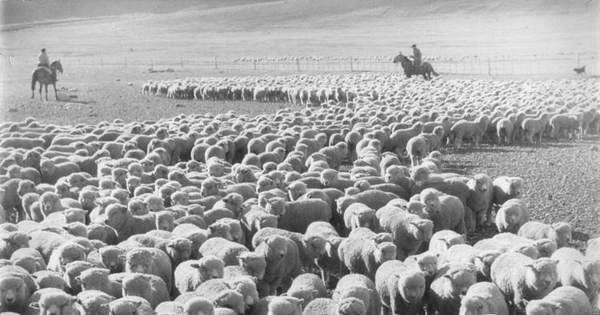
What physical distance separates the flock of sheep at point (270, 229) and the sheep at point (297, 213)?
0.08 feet

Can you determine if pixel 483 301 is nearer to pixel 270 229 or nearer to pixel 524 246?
pixel 524 246

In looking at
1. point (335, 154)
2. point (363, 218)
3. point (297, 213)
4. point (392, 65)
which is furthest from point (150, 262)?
point (392, 65)

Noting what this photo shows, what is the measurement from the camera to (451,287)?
9.12 m

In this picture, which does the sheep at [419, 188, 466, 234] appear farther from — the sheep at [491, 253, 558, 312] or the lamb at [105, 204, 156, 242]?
the lamb at [105, 204, 156, 242]

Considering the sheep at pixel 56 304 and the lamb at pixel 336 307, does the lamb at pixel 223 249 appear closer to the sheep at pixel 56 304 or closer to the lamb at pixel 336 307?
the lamb at pixel 336 307

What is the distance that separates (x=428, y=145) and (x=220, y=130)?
5.75 meters

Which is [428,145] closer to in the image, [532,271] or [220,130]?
[220,130]

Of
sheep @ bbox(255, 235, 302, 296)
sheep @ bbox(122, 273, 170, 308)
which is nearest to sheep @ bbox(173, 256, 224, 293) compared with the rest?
sheep @ bbox(122, 273, 170, 308)

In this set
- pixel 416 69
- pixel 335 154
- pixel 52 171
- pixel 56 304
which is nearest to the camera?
pixel 56 304

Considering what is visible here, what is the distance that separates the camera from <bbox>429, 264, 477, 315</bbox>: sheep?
9078mm

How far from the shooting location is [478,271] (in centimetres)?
988

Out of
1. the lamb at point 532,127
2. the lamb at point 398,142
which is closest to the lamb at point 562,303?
the lamb at point 398,142

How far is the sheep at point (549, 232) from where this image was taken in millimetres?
11172

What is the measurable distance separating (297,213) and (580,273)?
16.1 ft
